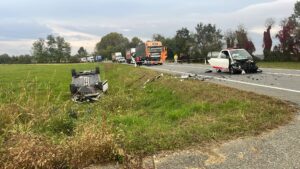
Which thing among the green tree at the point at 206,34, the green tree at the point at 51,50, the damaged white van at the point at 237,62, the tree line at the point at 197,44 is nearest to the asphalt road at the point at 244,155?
the damaged white van at the point at 237,62

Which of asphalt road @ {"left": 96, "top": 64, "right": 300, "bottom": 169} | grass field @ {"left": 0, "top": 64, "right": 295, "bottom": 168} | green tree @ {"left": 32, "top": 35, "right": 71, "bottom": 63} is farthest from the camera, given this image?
green tree @ {"left": 32, "top": 35, "right": 71, "bottom": 63}

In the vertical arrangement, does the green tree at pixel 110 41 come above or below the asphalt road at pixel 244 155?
above

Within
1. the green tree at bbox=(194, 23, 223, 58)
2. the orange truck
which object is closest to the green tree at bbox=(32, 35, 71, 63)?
the green tree at bbox=(194, 23, 223, 58)

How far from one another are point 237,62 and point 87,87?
974 centimetres

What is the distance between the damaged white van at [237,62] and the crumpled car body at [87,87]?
8404 mm

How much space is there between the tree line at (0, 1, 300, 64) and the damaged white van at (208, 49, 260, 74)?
87.8 feet

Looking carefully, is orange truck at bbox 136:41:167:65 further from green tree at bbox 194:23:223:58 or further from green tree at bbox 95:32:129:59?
green tree at bbox 95:32:129:59

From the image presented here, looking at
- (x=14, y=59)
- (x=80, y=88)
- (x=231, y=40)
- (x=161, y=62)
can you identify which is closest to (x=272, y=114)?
(x=80, y=88)

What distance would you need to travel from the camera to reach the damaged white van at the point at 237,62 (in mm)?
23766

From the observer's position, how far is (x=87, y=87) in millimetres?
18781

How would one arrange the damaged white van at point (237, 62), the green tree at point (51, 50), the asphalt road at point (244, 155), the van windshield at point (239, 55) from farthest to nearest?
the green tree at point (51, 50), the van windshield at point (239, 55), the damaged white van at point (237, 62), the asphalt road at point (244, 155)

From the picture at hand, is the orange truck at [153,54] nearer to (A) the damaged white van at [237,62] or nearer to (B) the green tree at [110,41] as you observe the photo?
(A) the damaged white van at [237,62]

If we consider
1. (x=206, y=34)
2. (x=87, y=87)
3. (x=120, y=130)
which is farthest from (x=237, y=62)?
(x=206, y=34)

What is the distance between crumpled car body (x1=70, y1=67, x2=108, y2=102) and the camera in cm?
1816
